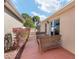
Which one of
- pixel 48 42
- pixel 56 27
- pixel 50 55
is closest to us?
pixel 50 55

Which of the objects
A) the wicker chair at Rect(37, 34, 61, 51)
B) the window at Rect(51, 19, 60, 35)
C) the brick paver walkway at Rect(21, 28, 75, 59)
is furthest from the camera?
the window at Rect(51, 19, 60, 35)

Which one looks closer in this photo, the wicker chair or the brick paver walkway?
the brick paver walkway

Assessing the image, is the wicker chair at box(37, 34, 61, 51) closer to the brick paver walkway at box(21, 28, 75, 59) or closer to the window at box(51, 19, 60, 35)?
the brick paver walkway at box(21, 28, 75, 59)

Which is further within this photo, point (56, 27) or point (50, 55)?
point (56, 27)

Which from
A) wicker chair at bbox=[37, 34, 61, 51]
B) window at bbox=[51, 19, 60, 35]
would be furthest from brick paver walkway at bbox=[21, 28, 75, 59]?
window at bbox=[51, 19, 60, 35]

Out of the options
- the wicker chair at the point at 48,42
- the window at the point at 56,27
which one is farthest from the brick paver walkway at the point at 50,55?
the window at the point at 56,27

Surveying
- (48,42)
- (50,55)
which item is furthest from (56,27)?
(50,55)

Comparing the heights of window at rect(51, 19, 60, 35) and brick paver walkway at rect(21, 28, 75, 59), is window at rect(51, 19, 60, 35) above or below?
above

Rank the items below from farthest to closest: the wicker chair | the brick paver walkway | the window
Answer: the window → the wicker chair → the brick paver walkway

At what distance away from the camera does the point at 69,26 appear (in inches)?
352

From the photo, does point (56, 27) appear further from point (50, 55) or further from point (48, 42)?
point (50, 55)
